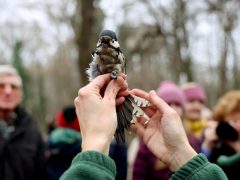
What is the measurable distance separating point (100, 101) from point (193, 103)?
3.34 meters

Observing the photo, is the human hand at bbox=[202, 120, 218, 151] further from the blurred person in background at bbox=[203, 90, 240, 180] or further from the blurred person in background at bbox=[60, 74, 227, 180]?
the blurred person in background at bbox=[60, 74, 227, 180]

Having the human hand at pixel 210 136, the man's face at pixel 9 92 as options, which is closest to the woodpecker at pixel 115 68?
the human hand at pixel 210 136

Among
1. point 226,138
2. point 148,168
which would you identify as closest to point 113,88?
point 226,138

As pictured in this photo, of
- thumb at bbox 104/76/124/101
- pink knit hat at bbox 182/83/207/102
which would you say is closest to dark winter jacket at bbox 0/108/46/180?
pink knit hat at bbox 182/83/207/102

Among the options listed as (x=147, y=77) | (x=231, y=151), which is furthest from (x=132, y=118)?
(x=147, y=77)

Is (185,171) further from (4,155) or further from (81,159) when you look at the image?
(4,155)

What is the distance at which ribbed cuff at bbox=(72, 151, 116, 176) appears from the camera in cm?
112

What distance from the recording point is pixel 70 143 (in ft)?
12.2

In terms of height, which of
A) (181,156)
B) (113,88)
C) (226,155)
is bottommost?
(226,155)

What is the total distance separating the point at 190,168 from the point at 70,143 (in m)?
2.51

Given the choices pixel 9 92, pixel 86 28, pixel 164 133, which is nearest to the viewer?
pixel 164 133

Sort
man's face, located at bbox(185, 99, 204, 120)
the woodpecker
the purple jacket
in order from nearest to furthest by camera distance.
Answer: the woodpecker, the purple jacket, man's face, located at bbox(185, 99, 204, 120)

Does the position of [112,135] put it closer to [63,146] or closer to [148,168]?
[148,168]

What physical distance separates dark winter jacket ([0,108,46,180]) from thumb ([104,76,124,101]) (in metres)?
2.12
